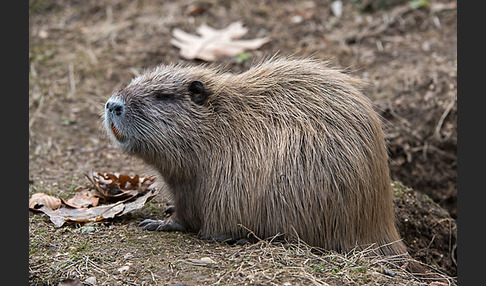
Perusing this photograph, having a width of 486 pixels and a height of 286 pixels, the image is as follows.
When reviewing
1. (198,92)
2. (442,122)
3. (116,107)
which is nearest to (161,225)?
(116,107)

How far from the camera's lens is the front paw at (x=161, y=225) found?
5125 mm

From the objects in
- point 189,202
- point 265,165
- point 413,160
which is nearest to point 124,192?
point 189,202

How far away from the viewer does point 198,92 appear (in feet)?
17.0

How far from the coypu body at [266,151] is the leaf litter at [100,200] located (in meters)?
0.41

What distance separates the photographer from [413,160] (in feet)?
24.9

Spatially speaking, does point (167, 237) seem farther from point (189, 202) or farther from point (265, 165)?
point (265, 165)

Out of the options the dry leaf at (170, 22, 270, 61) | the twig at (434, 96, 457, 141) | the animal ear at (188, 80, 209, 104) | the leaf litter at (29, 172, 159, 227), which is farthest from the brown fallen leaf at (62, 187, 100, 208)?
the twig at (434, 96, 457, 141)

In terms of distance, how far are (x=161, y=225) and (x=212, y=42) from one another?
4.39 metres

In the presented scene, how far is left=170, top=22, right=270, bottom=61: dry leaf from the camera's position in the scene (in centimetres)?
862

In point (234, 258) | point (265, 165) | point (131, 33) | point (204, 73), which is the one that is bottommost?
point (234, 258)

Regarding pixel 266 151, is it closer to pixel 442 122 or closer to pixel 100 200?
pixel 100 200

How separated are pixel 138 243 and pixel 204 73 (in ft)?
5.65

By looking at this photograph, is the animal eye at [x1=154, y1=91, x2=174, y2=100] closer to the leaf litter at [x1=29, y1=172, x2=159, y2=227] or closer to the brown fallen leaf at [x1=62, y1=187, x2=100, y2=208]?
the leaf litter at [x1=29, y1=172, x2=159, y2=227]

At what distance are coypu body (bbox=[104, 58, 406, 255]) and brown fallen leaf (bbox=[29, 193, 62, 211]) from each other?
92 cm
